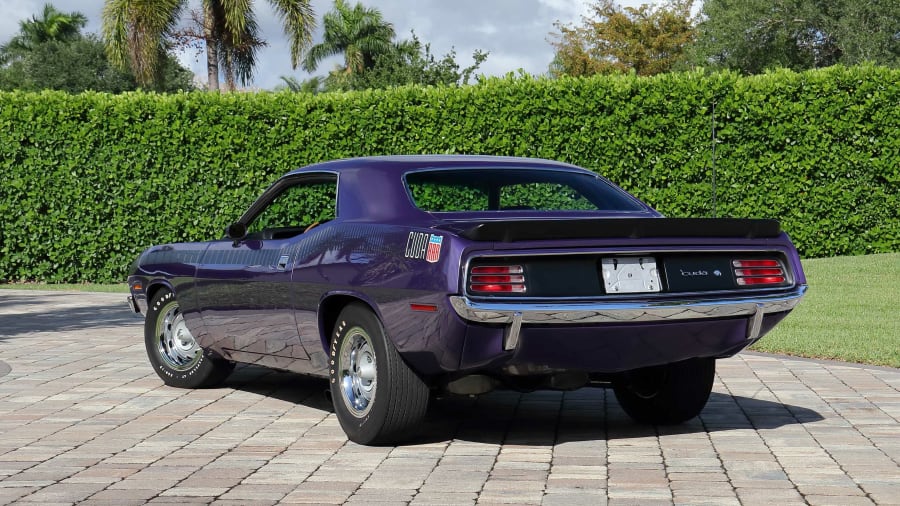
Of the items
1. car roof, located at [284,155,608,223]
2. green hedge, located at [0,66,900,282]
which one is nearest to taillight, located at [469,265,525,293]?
car roof, located at [284,155,608,223]

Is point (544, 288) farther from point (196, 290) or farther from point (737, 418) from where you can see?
point (196, 290)

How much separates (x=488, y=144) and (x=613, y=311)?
12950 mm

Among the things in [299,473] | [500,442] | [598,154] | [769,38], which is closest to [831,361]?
[500,442]

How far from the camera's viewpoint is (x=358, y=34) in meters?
57.8

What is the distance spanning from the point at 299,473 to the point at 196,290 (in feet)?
9.28

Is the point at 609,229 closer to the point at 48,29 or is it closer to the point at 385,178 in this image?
the point at 385,178

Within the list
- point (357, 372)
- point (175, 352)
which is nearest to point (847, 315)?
point (175, 352)

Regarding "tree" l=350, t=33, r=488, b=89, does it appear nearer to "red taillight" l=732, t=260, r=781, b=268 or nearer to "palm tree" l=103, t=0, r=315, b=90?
"palm tree" l=103, t=0, r=315, b=90

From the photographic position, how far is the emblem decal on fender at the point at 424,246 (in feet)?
20.2

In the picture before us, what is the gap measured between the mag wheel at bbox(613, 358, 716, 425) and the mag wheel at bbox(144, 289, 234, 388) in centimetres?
311

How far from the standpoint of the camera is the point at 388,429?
6.66m

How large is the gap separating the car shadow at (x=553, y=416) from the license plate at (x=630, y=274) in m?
1.13

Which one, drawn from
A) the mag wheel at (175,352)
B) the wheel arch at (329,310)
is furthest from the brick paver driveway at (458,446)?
the wheel arch at (329,310)

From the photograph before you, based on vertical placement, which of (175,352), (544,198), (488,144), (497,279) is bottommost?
(175,352)
